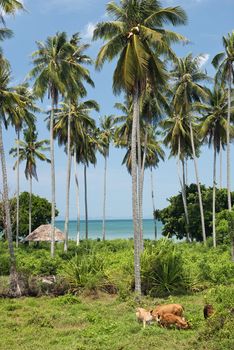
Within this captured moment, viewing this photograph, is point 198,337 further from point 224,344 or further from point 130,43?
point 130,43

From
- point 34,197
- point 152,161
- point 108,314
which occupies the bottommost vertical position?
point 108,314

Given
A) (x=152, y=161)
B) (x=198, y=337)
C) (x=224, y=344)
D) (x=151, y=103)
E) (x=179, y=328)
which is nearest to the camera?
(x=224, y=344)

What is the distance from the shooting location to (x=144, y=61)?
15.7 meters

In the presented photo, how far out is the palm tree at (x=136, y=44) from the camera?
15797mm

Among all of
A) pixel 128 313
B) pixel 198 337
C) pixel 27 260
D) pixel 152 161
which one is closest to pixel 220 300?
pixel 128 313

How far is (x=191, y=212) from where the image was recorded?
1618 inches

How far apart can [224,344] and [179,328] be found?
2596mm

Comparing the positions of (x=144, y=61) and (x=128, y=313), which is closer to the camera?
(x=128, y=313)

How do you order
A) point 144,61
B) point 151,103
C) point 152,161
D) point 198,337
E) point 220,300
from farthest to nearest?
1. point 152,161
2. point 151,103
3. point 144,61
4. point 220,300
5. point 198,337

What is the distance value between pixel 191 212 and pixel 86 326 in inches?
1168

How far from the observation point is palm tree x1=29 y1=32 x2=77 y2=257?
1030 inches

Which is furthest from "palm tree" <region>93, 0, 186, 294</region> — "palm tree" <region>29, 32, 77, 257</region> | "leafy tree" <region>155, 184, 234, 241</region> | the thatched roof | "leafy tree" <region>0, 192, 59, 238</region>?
"leafy tree" <region>0, 192, 59, 238</region>

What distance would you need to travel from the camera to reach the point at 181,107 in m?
34.0

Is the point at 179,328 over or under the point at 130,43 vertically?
under
